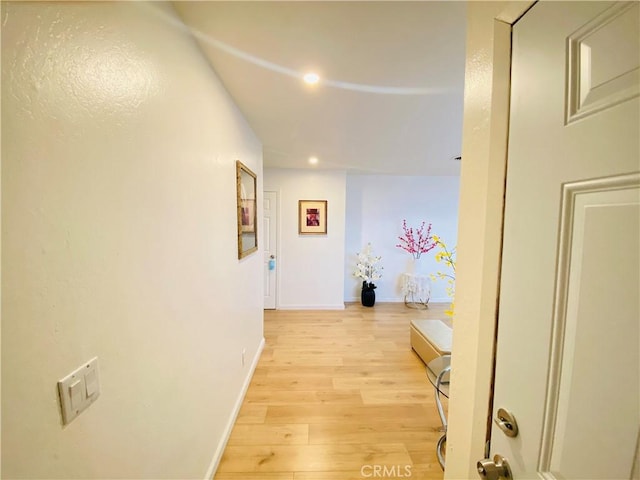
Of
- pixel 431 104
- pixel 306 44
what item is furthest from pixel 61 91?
pixel 431 104

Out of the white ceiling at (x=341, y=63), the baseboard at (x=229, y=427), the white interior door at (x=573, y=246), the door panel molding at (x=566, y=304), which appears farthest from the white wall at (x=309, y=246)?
the door panel molding at (x=566, y=304)

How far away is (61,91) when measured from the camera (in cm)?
52

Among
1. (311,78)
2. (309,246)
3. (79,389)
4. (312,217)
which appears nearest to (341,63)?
(311,78)

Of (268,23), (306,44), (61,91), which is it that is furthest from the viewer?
(306,44)

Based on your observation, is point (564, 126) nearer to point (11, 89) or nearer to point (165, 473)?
point (11, 89)

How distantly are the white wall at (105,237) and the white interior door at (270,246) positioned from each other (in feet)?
8.72

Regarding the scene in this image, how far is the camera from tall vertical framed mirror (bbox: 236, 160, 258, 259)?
185cm

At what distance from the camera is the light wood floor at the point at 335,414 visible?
1450mm

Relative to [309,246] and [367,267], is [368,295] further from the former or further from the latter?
[309,246]

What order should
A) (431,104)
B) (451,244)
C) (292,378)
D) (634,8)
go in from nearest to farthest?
(634,8)
(431,104)
(292,378)
(451,244)

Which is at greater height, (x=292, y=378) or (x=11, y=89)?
(x=11, y=89)

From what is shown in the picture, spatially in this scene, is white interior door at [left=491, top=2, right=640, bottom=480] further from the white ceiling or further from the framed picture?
the framed picture

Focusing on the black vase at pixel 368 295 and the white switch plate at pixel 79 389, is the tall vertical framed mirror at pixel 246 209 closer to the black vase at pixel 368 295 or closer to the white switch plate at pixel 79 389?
the white switch plate at pixel 79 389

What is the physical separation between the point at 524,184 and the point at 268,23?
3.75 ft
